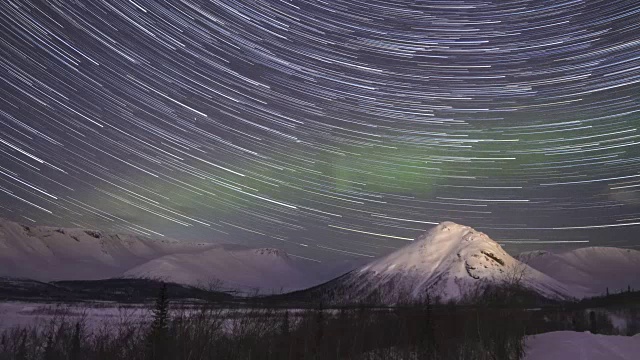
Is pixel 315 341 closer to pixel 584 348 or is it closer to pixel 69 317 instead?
pixel 584 348

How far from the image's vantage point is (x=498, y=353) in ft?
128

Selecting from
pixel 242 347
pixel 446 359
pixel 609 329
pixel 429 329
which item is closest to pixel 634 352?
pixel 446 359

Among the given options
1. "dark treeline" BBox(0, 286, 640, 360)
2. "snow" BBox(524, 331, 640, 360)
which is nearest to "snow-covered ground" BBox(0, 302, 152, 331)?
"dark treeline" BBox(0, 286, 640, 360)

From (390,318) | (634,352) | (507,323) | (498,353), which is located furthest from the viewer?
(390,318)

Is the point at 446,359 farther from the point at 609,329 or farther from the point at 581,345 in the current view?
the point at 609,329

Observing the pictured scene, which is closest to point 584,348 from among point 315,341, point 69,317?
point 315,341

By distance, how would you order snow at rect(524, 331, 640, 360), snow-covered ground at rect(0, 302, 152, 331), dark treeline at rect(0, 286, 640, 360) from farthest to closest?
1. snow-covered ground at rect(0, 302, 152, 331)
2. dark treeline at rect(0, 286, 640, 360)
3. snow at rect(524, 331, 640, 360)

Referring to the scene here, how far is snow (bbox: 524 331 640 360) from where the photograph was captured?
35.6 metres

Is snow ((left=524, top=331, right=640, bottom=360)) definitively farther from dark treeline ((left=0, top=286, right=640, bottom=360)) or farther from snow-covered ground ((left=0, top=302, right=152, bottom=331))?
snow-covered ground ((left=0, top=302, right=152, bottom=331))

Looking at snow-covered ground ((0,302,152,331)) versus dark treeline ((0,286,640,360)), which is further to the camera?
snow-covered ground ((0,302,152,331))

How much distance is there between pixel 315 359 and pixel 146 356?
480 inches

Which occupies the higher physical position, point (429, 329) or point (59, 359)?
point (429, 329)

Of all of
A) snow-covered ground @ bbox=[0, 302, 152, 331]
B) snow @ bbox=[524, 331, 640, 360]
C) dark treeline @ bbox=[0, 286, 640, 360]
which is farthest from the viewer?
snow-covered ground @ bbox=[0, 302, 152, 331]

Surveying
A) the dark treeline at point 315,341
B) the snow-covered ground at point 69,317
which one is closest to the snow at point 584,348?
the dark treeline at point 315,341
